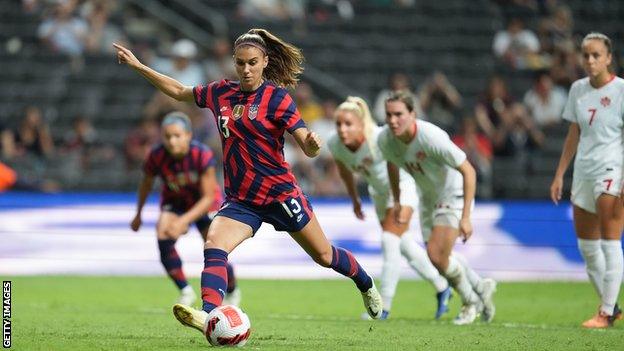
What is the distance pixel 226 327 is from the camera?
823cm

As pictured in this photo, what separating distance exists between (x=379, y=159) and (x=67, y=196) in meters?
6.98

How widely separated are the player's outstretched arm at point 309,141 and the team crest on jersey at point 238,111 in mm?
428

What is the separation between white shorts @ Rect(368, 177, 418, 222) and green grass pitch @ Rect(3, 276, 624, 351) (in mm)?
1176

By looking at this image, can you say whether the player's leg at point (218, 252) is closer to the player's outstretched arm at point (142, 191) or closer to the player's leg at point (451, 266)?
the player's leg at point (451, 266)

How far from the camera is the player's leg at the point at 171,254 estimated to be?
13.0m

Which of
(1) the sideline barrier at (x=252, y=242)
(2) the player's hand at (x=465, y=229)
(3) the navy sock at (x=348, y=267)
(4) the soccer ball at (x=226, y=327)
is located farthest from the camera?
(1) the sideline barrier at (x=252, y=242)

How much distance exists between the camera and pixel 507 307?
13750 mm

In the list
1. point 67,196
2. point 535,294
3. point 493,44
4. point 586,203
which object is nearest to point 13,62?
point 67,196

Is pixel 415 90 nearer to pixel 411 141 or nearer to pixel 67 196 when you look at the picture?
pixel 67 196

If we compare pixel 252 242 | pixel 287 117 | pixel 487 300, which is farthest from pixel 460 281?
pixel 252 242

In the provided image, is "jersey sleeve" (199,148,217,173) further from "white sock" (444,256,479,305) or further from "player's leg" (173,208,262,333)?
"player's leg" (173,208,262,333)

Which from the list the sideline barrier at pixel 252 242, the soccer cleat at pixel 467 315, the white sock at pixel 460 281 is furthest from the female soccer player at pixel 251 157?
the sideline barrier at pixel 252 242

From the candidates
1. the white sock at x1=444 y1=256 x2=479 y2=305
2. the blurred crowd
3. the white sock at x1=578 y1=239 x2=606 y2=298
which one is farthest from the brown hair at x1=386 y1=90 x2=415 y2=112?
the blurred crowd

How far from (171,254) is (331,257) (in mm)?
4035
